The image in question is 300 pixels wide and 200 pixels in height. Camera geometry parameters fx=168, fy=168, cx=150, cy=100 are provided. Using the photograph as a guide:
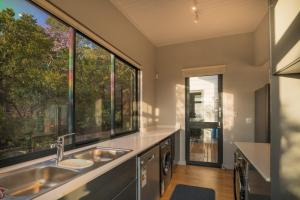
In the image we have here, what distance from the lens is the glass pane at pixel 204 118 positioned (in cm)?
380

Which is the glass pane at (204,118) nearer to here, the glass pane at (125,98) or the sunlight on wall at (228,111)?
the sunlight on wall at (228,111)

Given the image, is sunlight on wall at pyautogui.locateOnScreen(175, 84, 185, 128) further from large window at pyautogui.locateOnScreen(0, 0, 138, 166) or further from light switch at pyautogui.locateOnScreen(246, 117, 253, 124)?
large window at pyautogui.locateOnScreen(0, 0, 138, 166)

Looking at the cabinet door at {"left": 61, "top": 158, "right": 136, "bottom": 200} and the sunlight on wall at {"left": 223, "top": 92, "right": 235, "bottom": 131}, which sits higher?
the sunlight on wall at {"left": 223, "top": 92, "right": 235, "bottom": 131}

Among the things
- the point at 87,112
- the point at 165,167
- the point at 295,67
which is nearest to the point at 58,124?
the point at 87,112

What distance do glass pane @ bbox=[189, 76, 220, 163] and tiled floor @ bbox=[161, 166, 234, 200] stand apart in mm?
347

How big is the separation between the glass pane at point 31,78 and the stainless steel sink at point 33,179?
0.24 meters

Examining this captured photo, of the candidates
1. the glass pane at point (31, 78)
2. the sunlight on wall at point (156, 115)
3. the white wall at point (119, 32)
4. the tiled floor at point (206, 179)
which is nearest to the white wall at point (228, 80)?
the sunlight on wall at point (156, 115)

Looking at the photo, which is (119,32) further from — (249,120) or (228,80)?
(249,120)

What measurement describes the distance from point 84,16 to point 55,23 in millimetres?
362

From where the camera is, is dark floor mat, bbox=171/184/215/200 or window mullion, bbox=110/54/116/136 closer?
dark floor mat, bbox=171/184/215/200

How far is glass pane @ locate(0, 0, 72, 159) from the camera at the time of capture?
1.31m

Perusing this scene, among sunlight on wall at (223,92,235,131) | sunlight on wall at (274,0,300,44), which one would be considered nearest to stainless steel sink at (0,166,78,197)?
sunlight on wall at (274,0,300,44)

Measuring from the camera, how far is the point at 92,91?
2.28 metres

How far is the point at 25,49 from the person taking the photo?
56.7 inches
